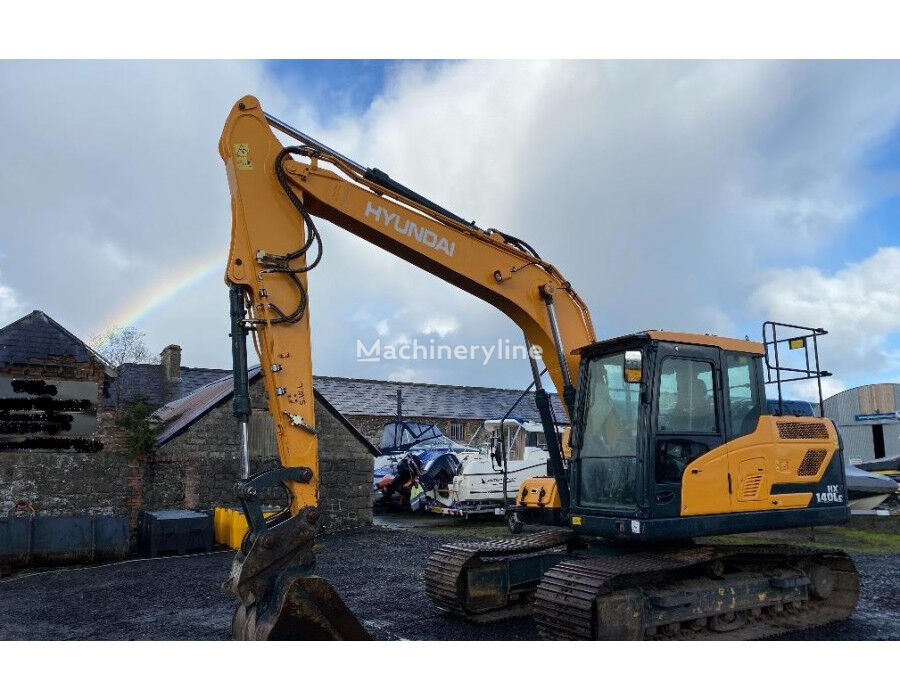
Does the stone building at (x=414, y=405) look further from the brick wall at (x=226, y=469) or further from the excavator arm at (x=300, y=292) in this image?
the excavator arm at (x=300, y=292)

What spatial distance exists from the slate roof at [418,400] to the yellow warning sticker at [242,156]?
27.5 metres

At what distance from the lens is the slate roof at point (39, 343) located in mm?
13773

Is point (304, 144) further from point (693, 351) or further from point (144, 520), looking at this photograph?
Answer: point (144, 520)

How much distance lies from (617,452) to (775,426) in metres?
1.64

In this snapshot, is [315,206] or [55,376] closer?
[315,206]

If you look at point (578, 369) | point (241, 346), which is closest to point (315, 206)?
point (241, 346)

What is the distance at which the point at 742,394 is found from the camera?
A: 22.7 ft

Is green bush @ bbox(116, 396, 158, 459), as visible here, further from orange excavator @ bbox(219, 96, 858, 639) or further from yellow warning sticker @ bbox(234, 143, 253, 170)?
yellow warning sticker @ bbox(234, 143, 253, 170)

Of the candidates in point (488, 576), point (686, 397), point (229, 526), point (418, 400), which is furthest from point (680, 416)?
point (418, 400)

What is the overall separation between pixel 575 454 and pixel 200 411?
11220 millimetres

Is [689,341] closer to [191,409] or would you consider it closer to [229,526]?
[229,526]

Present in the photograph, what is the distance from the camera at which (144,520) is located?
44.9 feet

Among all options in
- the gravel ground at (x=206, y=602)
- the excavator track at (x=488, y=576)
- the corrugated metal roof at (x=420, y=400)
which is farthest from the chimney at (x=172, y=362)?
the excavator track at (x=488, y=576)


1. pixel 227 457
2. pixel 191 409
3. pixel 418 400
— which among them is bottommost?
pixel 227 457
